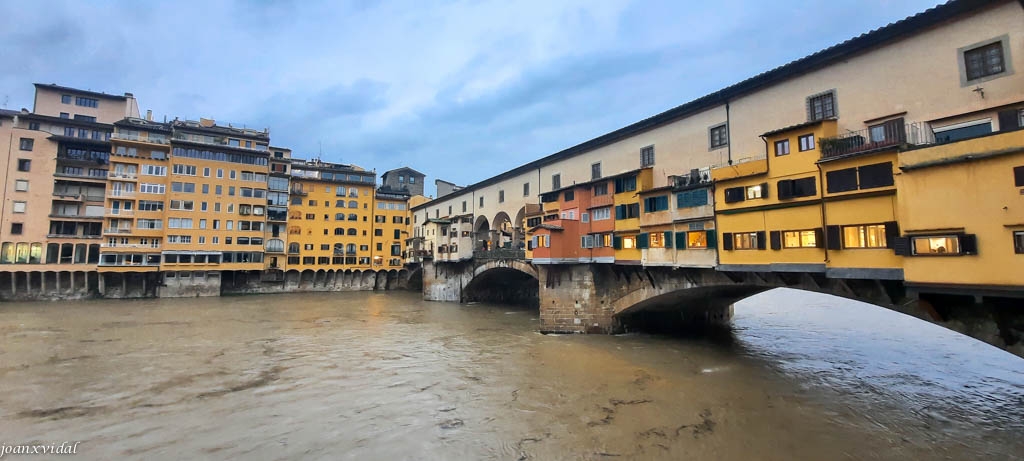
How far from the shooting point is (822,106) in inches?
772

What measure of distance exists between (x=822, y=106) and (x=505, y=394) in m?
19.3

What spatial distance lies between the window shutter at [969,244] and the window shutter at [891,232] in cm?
208

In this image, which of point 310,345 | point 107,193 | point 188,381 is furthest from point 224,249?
point 188,381

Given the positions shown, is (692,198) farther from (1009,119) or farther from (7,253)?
(7,253)

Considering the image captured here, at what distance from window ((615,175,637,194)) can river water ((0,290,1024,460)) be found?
998cm

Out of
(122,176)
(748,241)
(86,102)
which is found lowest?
(748,241)

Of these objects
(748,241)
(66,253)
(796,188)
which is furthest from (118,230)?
(796,188)

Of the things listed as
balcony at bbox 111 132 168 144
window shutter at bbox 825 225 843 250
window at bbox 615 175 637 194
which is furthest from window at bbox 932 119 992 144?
balcony at bbox 111 132 168 144

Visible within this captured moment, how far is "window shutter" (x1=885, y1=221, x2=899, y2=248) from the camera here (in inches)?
596

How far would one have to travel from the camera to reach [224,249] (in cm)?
5772

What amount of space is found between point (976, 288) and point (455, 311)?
129 feet

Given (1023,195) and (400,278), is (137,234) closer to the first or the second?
(400,278)

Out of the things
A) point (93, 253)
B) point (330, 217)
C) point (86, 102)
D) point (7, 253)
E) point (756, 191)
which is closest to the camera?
point (756, 191)

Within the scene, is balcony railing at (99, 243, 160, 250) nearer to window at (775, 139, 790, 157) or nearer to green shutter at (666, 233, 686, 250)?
green shutter at (666, 233, 686, 250)
